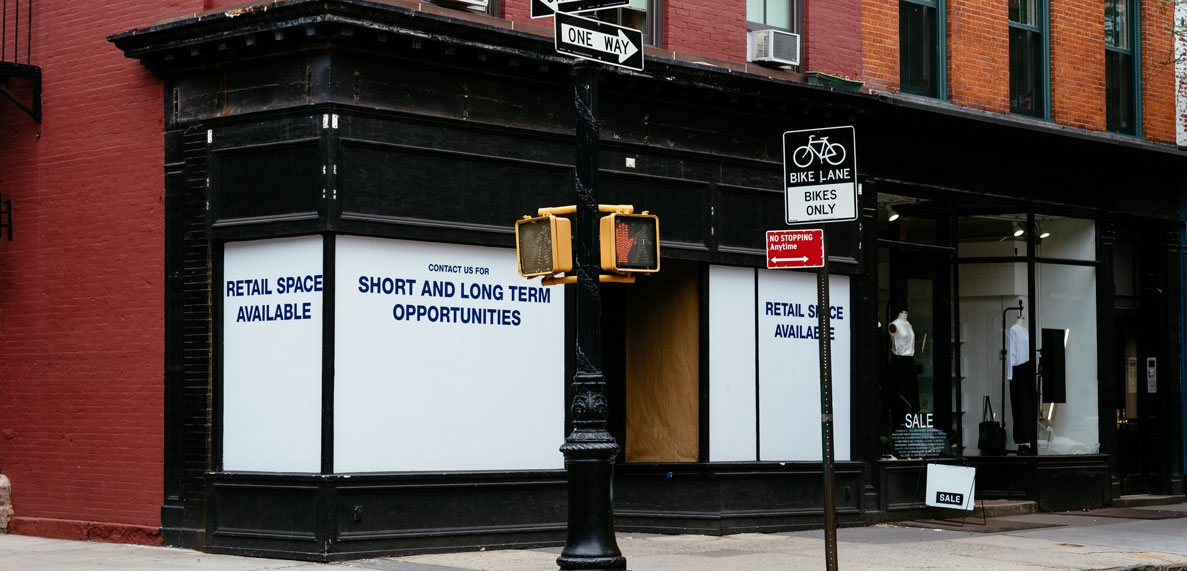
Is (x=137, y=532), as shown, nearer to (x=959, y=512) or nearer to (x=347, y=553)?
(x=347, y=553)

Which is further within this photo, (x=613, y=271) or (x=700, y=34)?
(x=700, y=34)

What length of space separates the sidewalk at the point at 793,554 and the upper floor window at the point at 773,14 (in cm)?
598

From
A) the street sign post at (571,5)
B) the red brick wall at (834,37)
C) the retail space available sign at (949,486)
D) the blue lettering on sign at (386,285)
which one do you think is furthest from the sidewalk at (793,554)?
the red brick wall at (834,37)

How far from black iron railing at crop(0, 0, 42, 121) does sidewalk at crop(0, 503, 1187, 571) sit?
4.68m

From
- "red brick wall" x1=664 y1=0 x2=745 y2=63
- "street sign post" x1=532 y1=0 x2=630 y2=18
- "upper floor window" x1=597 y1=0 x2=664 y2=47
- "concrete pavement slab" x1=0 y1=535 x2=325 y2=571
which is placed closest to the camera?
"street sign post" x1=532 y1=0 x2=630 y2=18

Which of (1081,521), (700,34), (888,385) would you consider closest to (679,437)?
(888,385)

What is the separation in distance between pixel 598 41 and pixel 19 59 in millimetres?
8409

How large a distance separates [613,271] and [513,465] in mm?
4775

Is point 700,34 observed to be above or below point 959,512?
above

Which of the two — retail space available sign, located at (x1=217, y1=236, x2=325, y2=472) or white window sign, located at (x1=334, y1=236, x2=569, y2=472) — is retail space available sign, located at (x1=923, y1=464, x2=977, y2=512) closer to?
white window sign, located at (x1=334, y1=236, x2=569, y2=472)

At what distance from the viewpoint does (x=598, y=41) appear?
10.2 m

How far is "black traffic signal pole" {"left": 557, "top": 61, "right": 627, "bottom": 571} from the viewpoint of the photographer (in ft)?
31.9

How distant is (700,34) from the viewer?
16266 millimetres

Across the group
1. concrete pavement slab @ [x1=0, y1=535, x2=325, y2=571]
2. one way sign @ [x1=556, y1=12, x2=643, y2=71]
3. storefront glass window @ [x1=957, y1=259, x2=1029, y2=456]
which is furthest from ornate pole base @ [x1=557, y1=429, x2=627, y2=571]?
storefront glass window @ [x1=957, y1=259, x2=1029, y2=456]
